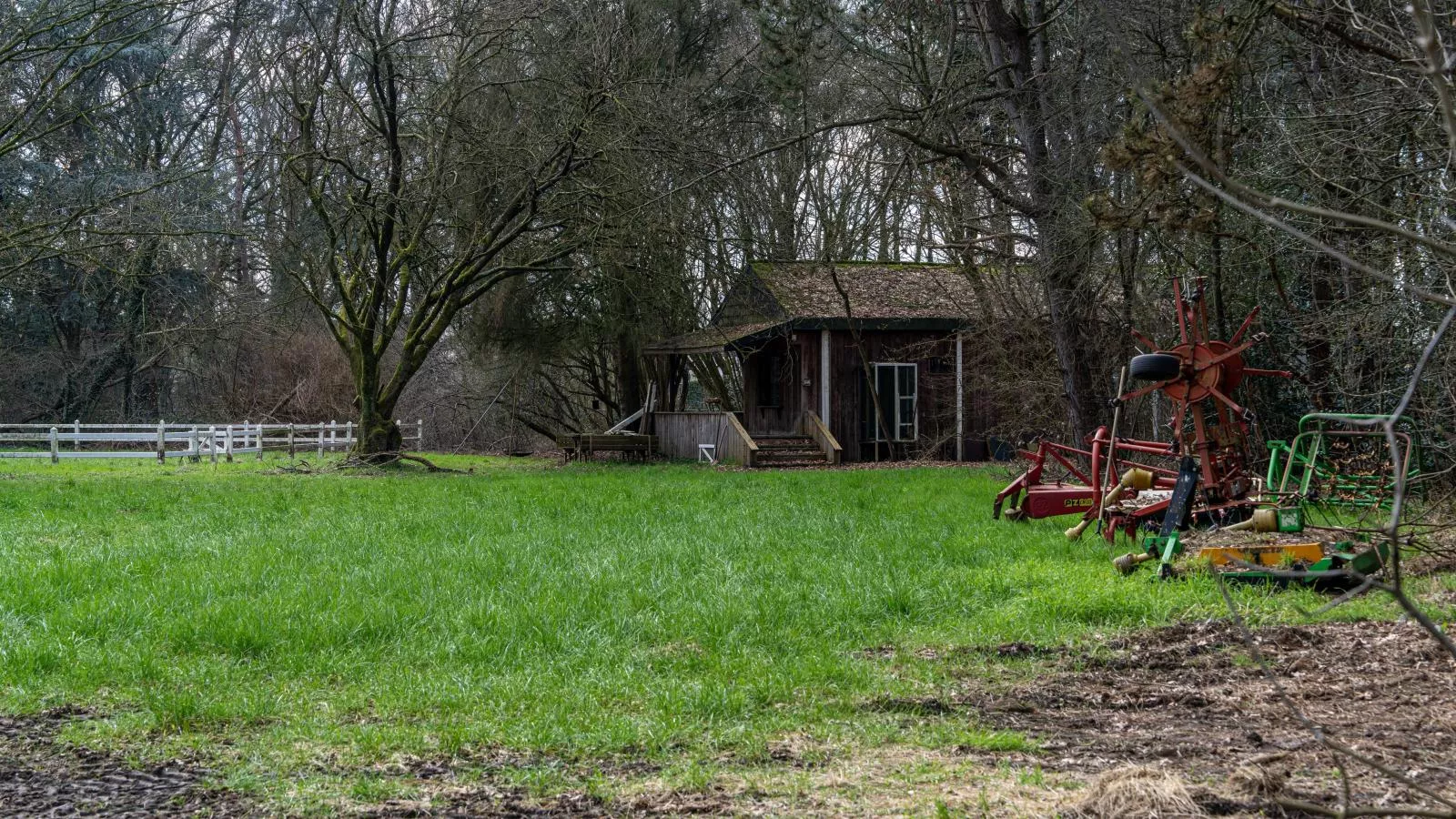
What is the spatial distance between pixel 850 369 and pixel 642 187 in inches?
323

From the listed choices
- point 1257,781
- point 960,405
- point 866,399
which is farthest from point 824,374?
point 1257,781

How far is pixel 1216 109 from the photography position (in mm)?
10711

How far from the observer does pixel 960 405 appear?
92.3 ft

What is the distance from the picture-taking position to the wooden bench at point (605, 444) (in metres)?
29.3

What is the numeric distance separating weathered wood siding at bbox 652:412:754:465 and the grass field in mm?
12822

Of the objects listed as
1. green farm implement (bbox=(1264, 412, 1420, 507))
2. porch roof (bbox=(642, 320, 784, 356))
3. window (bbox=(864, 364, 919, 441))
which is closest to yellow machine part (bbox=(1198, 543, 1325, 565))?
green farm implement (bbox=(1264, 412, 1420, 507))

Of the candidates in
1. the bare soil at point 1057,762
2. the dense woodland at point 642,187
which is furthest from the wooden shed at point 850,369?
the bare soil at point 1057,762

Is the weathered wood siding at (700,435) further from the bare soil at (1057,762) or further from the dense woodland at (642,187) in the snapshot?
the bare soil at (1057,762)

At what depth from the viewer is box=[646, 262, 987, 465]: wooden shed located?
27891 millimetres

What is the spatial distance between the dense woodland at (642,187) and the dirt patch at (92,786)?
13.7 ft

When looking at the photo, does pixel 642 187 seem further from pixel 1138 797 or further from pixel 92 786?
pixel 1138 797

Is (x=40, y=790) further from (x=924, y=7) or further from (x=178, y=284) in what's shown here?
(x=178, y=284)

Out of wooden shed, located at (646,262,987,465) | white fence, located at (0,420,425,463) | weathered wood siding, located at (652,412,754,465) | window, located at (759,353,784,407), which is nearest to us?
weathered wood siding, located at (652,412,754,465)

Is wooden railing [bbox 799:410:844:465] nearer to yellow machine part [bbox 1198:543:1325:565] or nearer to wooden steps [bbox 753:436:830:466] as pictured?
wooden steps [bbox 753:436:830:466]
